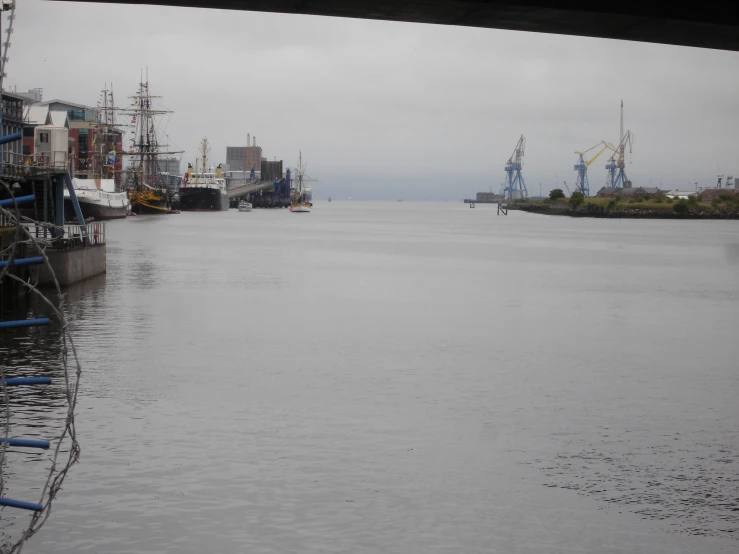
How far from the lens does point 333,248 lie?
92500mm

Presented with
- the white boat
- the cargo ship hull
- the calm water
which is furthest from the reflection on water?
the cargo ship hull

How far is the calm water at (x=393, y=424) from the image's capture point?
14.0 metres

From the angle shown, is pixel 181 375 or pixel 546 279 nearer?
pixel 181 375

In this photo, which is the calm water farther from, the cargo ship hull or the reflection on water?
the cargo ship hull

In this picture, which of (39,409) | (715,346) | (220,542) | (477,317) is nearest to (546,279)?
(477,317)

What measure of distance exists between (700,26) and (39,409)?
14.9m

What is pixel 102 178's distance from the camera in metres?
159

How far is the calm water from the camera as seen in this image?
1405 cm

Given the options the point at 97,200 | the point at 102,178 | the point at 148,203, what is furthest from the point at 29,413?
the point at 148,203

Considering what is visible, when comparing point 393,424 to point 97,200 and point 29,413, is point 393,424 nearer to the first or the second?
point 29,413

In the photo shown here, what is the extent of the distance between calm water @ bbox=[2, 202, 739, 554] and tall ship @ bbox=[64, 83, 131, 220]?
79470 mm

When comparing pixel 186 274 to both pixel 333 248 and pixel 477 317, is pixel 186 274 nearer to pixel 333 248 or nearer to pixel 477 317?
pixel 477 317

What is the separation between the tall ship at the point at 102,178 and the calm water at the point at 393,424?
7947 centimetres

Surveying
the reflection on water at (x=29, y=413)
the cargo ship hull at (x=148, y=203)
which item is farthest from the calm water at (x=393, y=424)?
the cargo ship hull at (x=148, y=203)
